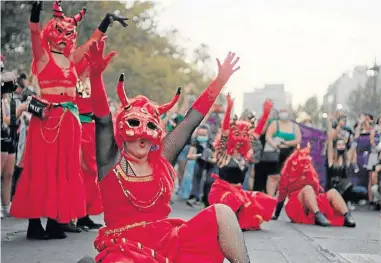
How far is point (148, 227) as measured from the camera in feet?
13.1

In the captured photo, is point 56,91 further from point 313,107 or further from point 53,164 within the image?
point 313,107

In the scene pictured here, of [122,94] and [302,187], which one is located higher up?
[122,94]

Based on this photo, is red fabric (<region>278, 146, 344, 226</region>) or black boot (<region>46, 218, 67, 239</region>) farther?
red fabric (<region>278, 146, 344, 226</region>)

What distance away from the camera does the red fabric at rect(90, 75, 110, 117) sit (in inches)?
166

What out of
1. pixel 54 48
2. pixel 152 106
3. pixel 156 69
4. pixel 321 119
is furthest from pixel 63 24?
pixel 321 119

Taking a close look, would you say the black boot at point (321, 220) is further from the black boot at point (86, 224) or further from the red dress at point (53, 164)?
the red dress at point (53, 164)

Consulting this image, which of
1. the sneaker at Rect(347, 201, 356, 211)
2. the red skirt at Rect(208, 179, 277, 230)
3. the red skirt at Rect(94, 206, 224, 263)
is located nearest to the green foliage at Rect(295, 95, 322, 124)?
the sneaker at Rect(347, 201, 356, 211)

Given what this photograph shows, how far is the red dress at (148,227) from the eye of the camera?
387cm

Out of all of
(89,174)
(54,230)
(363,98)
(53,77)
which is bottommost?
(54,230)

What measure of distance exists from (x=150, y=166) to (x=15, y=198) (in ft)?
8.81

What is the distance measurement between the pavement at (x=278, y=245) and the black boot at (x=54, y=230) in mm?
93

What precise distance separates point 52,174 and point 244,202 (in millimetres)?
2763

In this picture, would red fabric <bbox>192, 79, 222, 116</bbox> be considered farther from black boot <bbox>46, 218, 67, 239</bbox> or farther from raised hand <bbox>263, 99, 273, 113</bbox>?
raised hand <bbox>263, 99, 273, 113</bbox>

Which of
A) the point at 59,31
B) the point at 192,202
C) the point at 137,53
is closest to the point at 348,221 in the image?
the point at 192,202
